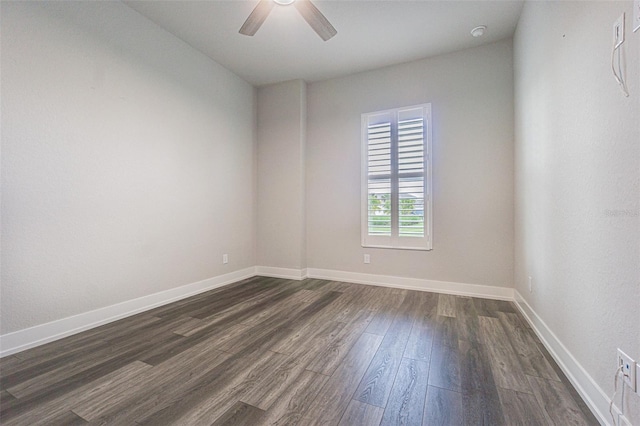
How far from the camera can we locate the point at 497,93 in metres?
3.11

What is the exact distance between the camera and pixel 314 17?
86.9 inches

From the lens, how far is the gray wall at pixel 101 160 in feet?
6.44

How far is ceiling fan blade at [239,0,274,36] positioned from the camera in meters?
2.05

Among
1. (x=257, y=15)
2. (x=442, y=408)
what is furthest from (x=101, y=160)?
(x=442, y=408)

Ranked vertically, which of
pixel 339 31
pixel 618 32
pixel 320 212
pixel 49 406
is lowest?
pixel 49 406

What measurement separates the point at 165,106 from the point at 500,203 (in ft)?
12.8

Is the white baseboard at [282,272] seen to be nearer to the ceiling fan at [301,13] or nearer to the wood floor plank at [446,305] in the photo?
the wood floor plank at [446,305]

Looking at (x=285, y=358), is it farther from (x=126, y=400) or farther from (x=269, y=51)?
(x=269, y=51)

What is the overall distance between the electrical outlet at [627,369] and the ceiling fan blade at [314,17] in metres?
2.68

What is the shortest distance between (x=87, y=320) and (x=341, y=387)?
88.3 inches

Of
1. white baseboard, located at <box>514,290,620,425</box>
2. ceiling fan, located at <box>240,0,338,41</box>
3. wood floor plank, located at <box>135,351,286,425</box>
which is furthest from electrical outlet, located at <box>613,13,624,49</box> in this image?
wood floor plank, located at <box>135,351,286,425</box>

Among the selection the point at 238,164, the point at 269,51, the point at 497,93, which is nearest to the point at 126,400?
the point at 238,164

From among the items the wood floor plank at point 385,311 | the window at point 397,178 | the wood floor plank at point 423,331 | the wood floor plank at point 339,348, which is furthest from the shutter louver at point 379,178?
the wood floor plank at point 339,348

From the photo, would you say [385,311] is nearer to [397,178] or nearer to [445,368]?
[445,368]
